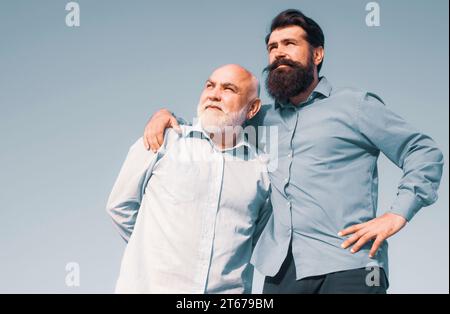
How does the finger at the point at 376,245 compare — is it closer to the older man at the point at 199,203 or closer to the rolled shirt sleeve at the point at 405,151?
the rolled shirt sleeve at the point at 405,151

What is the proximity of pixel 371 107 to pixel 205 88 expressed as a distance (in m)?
1.41

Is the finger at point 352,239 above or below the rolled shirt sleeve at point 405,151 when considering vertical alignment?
below

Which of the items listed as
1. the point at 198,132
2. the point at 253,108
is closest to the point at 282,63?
the point at 253,108

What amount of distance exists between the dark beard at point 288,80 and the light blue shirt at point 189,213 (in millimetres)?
533

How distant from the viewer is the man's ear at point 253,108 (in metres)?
5.04

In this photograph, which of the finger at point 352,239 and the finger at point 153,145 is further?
the finger at point 153,145

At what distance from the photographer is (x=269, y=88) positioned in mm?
4887

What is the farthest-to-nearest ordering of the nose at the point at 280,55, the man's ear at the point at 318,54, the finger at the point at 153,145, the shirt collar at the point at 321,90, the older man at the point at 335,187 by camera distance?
the man's ear at the point at 318,54 → the nose at the point at 280,55 → the shirt collar at the point at 321,90 → the finger at the point at 153,145 → the older man at the point at 335,187

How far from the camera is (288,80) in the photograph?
4.75 meters

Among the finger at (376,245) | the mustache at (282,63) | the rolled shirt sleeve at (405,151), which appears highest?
the mustache at (282,63)

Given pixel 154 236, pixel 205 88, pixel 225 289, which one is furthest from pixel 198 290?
pixel 205 88

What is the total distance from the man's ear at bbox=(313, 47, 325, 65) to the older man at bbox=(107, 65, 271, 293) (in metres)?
0.73

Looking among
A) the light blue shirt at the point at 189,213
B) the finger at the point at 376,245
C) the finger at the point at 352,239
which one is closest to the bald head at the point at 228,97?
the light blue shirt at the point at 189,213
